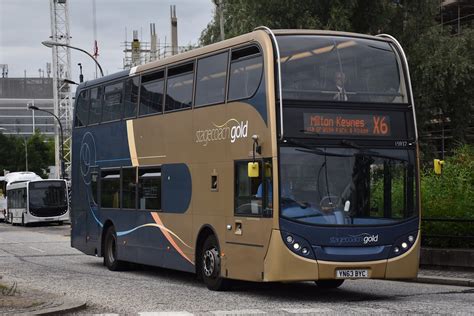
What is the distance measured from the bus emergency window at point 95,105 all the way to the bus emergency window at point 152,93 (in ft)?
8.81

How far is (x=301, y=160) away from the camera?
13.8 m

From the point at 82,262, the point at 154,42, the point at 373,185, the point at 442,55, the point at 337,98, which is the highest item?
the point at 154,42

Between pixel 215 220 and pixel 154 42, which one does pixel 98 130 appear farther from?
pixel 154 42

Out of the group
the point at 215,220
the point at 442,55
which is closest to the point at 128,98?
the point at 215,220

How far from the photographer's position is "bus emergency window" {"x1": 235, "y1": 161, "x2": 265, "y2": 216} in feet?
46.6

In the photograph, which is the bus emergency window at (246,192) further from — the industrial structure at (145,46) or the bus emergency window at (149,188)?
the industrial structure at (145,46)

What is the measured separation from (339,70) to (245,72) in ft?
5.25

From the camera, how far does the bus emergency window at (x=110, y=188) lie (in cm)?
2072

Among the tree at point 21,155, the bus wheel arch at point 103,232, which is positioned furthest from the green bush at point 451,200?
the tree at point 21,155

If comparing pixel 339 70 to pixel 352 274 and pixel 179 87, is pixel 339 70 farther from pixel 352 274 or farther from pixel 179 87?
pixel 179 87

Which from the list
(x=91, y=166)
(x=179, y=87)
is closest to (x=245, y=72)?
(x=179, y=87)

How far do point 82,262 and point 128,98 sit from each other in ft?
20.3

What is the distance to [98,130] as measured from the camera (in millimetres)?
21734

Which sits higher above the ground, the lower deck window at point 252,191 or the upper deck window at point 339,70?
the upper deck window at point 339,70
